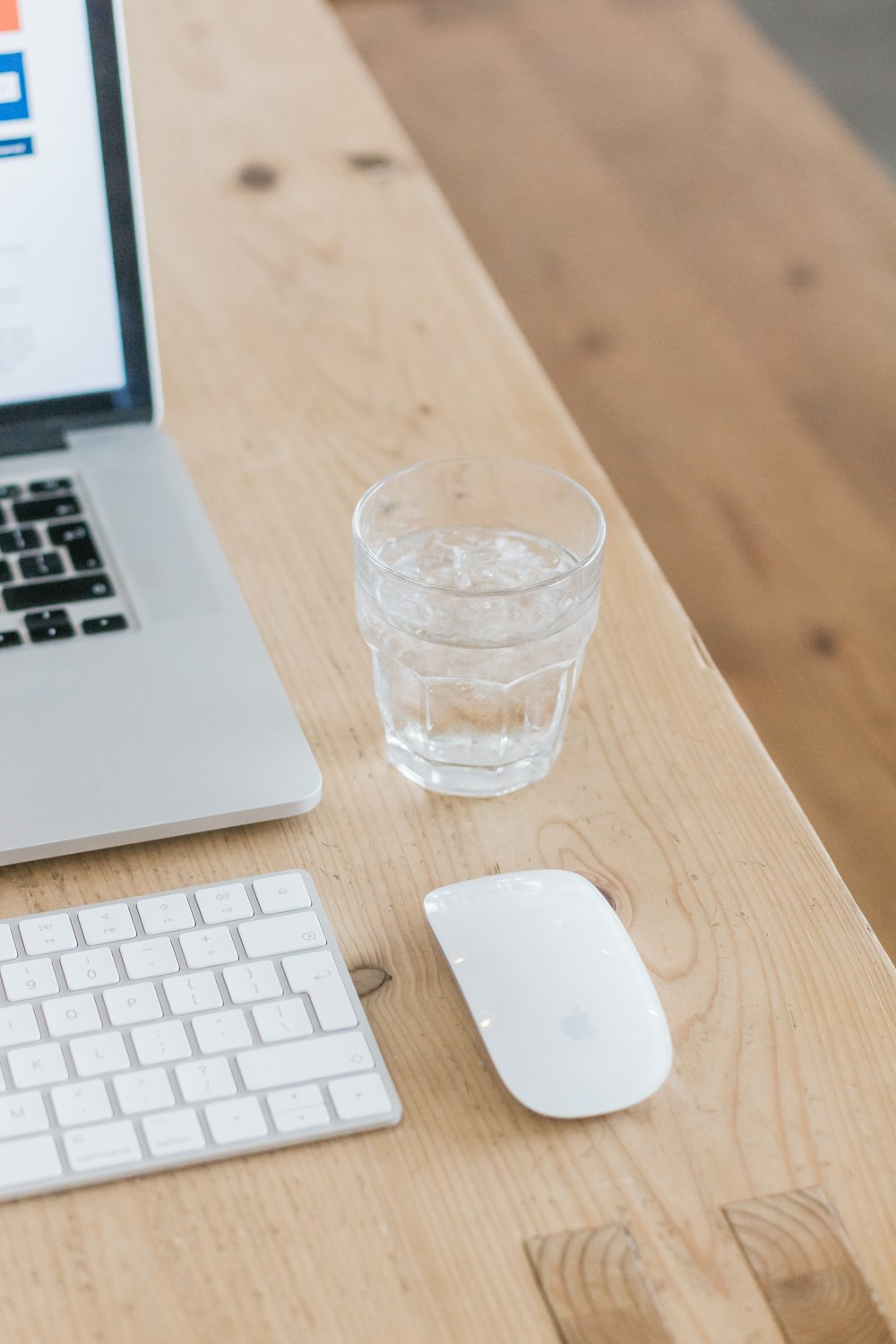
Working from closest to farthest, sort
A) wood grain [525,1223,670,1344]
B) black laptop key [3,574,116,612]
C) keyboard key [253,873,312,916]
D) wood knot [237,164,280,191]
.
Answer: wood grain [525,1223,670,1344] < keyboard key [253,873,312,916] < black laptop key [3,574,116,612] < wood knot [237,164,280,191]

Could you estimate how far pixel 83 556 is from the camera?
0.63 m

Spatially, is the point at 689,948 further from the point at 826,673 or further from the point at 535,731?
the point at 826,673

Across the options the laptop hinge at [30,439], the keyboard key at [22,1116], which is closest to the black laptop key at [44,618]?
the laptop hinge at [30,439]

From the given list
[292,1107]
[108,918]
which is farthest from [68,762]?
[292,1107]

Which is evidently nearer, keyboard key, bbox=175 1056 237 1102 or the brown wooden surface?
keyboard key, bbox=175 1056 237 1102

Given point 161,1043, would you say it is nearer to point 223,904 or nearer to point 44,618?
point 223,904

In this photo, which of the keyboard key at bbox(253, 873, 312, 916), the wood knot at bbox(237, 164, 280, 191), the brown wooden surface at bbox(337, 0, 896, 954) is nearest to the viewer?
the keyboard key at bbox(253, 873, 312, 916)

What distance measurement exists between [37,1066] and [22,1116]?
0.06 ft

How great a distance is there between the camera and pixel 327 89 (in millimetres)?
1122

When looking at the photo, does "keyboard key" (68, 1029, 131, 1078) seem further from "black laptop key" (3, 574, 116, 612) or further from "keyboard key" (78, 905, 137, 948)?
"black laptop key" (3, 574, 116, 612)

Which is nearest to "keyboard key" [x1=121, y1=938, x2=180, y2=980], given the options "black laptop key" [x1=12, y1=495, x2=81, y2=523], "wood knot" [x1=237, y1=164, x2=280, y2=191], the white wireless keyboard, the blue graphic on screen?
the white wireless keyboard

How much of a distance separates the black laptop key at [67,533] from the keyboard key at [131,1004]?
248 millimetres

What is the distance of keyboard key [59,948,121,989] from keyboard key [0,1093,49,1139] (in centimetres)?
5

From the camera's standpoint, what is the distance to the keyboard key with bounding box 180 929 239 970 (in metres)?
0.48
